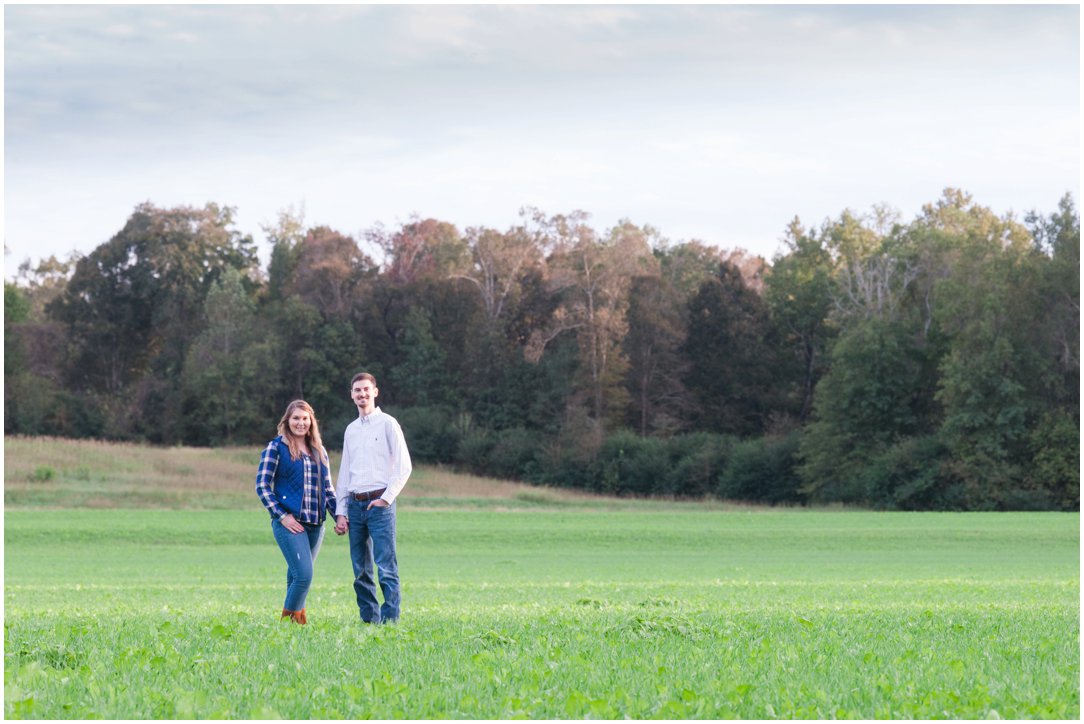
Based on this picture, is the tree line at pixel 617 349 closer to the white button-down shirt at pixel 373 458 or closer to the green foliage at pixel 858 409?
the green foliage at pixel 858 409

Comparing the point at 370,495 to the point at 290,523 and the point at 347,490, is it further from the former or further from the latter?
the point at 290,523

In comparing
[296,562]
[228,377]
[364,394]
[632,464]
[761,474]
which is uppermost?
[228,377]

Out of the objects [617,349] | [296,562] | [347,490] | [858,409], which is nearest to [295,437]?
[347,490]

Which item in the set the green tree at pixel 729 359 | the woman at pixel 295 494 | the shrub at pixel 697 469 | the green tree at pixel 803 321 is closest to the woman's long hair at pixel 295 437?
the woman at pixel 295 494

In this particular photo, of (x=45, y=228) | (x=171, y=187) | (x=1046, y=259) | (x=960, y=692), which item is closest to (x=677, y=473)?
(x=1046, y=259)

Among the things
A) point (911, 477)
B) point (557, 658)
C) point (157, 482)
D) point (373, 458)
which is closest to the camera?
point (557, 658)

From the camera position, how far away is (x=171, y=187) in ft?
252

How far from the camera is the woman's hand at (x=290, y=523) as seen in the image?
32.5 feet

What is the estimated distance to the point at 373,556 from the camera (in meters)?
10.2

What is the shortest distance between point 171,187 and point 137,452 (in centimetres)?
2641

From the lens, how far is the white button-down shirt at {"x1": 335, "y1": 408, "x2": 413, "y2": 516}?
998 centimetres

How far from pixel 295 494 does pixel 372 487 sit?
0.62 metres

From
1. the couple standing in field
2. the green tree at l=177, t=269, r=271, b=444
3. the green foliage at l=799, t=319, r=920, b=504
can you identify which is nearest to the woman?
the couple standing in field

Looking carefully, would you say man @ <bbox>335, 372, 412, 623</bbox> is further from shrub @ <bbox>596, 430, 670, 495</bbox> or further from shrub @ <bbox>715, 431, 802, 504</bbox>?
shrub @ <bbox>596, 430, 670, 495</bbox>
